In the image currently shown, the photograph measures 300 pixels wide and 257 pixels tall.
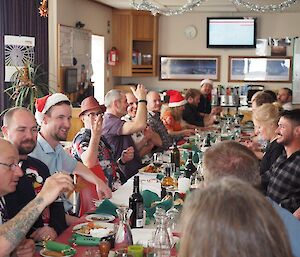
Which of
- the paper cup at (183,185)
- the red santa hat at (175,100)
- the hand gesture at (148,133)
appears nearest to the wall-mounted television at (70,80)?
the red santa hat at (175,100)

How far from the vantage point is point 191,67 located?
1130 cm

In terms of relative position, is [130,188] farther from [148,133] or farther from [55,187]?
[148,133]

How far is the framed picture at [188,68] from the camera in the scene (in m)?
11.2

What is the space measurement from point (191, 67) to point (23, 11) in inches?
192

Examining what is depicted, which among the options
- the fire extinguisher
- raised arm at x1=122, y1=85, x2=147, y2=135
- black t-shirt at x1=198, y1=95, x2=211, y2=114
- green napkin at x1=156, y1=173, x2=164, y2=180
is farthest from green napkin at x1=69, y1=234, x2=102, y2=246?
the fire extinguisher

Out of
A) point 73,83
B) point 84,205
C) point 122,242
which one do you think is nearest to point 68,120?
point 84,205

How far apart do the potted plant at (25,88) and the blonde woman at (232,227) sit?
231 inches

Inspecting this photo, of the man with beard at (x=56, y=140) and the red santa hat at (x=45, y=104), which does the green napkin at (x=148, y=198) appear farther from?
the red santa hat at (x=45, y=104)

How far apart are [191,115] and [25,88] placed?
8.75 feet

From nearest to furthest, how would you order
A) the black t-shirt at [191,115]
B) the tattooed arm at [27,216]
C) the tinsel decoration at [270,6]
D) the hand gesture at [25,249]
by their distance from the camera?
the tattooed arm at [27,216] < the hand gesture at [25,249] < the tinsel decoration at [270,6] < the black t-shirt at [191,115]

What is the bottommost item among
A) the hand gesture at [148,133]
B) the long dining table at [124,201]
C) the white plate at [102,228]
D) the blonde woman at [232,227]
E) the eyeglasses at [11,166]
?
the long dining table at [124,201]

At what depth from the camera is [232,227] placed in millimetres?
1098

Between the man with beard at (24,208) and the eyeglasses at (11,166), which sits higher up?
the eyeglasses at (11,166)

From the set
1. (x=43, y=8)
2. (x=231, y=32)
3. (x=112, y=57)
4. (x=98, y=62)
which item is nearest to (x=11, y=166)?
(x=43, y=8)
